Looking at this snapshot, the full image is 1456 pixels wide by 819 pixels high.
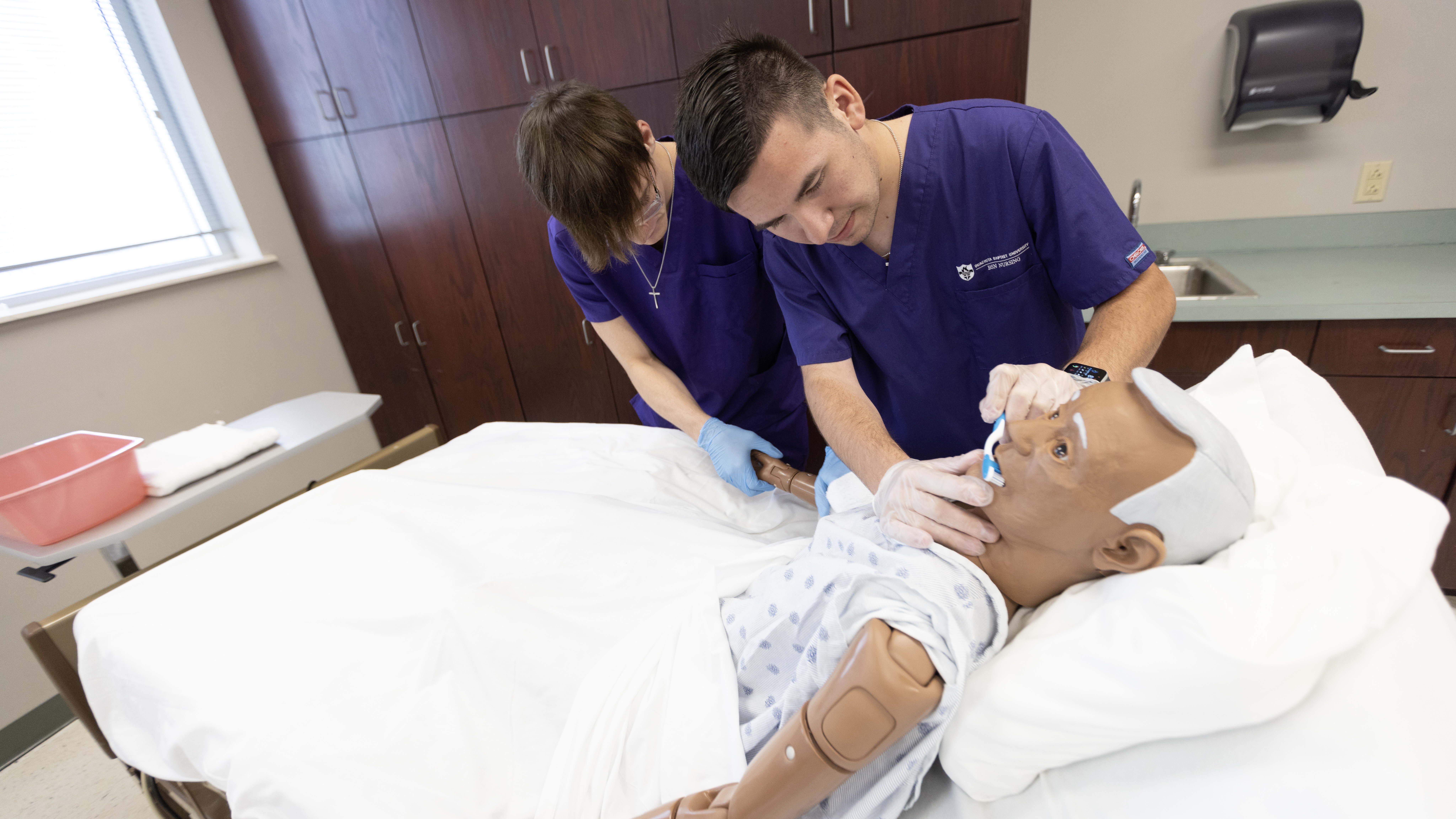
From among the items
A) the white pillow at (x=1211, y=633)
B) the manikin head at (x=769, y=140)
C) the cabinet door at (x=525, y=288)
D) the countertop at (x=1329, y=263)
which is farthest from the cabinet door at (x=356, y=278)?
the countertop at (x=1329, y=263)

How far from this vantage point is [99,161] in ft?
8.00

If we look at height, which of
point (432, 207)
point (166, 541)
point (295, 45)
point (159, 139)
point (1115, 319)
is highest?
point (295, 45)

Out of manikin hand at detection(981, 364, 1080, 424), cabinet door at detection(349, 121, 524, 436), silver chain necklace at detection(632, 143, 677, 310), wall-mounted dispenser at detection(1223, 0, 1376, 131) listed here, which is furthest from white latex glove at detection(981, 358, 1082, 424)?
cabinet door at detection(349, 121, 524, 436)

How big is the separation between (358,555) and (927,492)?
43.9 inches

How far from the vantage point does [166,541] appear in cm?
249

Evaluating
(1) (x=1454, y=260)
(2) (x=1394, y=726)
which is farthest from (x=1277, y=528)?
(1) (x=1454, y=260)

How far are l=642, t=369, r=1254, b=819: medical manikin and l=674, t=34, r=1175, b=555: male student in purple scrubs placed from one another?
42 mm

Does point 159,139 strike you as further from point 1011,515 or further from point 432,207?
point 1011,515

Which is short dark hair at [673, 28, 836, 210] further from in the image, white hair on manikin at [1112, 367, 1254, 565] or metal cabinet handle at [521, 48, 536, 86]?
metal cabinet handle at [521, 48, 536, 86]

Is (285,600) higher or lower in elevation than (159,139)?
lower

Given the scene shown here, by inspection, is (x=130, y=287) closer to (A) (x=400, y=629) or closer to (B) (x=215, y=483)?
(B) (x=215, y=483)

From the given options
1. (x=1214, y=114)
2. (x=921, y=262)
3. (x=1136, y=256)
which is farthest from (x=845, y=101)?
(x=1214, y=114)

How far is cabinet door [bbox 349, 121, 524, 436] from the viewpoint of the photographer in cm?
253

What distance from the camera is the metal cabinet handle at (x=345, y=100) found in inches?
99.5
